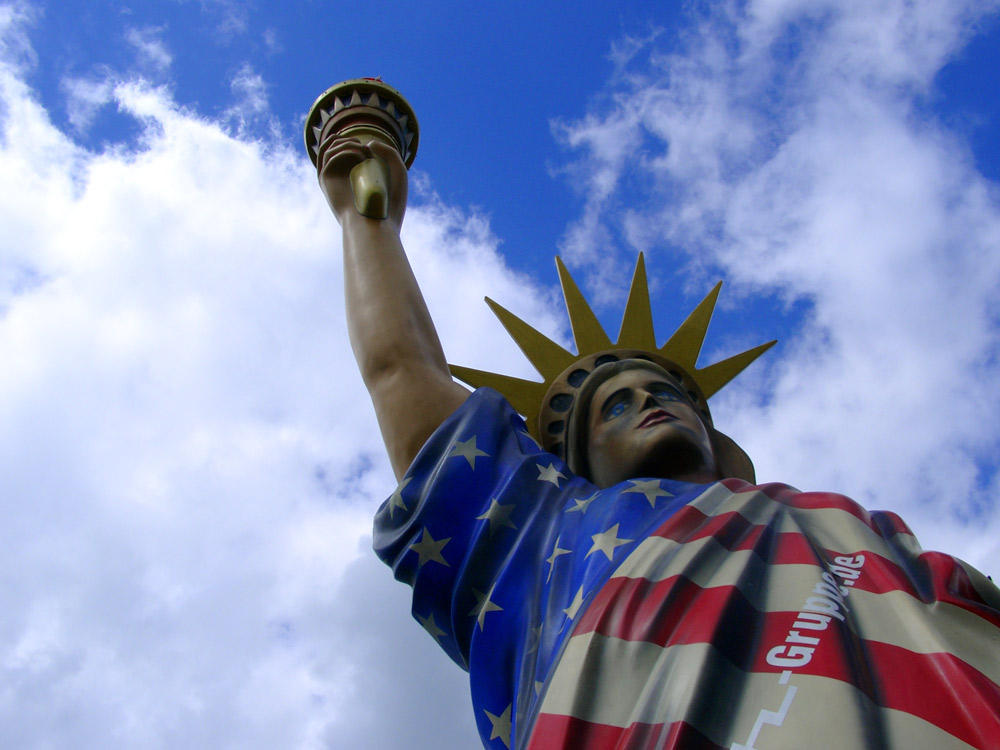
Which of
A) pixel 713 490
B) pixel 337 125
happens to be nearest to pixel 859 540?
pixel 713 490

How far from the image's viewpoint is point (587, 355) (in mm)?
5145

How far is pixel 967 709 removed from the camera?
1949 mm

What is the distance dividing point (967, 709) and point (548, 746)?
86cm

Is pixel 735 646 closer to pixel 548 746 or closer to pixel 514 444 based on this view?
pixel 548 746

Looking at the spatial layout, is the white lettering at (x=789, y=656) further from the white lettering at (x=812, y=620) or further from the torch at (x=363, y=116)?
the torch at (x=363, y=116)

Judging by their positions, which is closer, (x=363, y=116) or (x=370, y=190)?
(x=370, y=190)

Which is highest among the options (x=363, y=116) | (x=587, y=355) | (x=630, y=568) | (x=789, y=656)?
(x=363, y=116)

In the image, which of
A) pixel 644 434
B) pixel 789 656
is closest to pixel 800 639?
pixel 789 656

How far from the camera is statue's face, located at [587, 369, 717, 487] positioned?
3.86 m

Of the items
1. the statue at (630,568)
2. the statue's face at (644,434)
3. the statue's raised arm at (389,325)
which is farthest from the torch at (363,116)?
the statue's face at (644,434)

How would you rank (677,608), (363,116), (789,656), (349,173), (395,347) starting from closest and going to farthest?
(789,656)
(677,608)
(395,347)
(349,173)
(363,116)

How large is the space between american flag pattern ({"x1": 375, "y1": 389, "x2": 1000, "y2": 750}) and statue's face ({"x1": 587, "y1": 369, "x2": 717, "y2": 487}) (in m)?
0.39

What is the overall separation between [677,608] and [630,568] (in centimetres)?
25

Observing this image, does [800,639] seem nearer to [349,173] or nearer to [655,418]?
[655,418]
